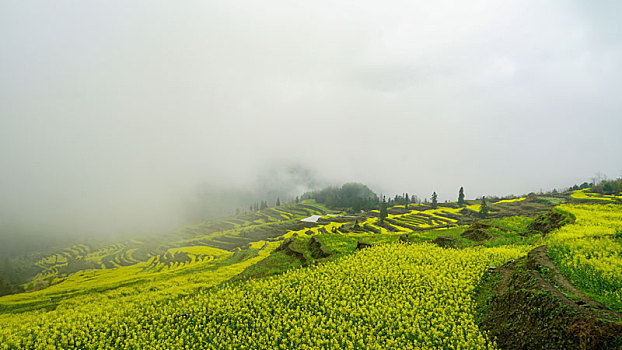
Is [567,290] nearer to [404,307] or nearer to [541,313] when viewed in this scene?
[541,313]

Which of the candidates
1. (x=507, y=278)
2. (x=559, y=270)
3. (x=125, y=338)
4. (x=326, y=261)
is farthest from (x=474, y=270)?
(x=125, y=338)

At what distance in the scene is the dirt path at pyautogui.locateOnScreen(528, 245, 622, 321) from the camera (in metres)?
9.17

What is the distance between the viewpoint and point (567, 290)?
11203 mm

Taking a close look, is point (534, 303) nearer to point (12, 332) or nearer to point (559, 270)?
point (559, 270)

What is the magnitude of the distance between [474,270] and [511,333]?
19.8 feet

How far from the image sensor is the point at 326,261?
2367cm

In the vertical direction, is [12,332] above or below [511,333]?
below

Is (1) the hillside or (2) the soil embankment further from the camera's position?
(1) the hillside

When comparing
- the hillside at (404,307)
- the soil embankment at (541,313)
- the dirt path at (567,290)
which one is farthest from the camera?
the hillside at (404,307)

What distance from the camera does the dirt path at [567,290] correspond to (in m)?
9.17

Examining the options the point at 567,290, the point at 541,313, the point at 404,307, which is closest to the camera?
the point at 541,313

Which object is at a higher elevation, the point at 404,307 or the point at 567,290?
the point at 567,290

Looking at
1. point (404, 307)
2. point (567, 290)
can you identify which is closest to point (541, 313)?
point (567, 290)

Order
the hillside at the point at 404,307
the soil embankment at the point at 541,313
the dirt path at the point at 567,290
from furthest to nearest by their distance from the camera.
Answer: the hillside at the point at 404,307
the dirt path at the point at 567,290
the soil embankment at the point at 541,313
